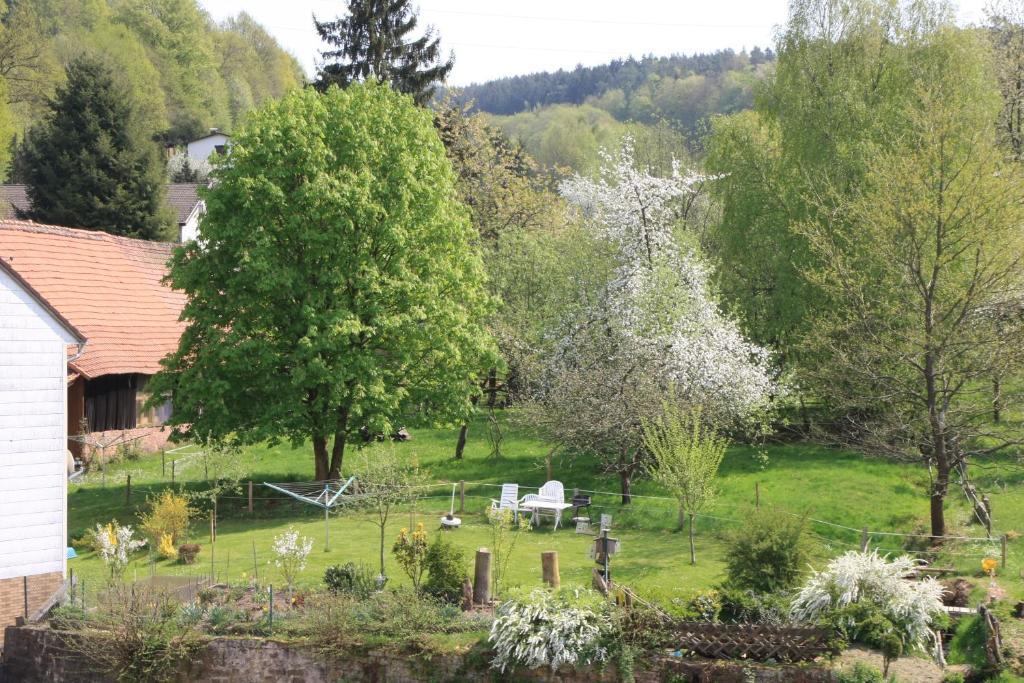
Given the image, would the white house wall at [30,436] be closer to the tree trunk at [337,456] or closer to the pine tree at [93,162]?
the tree trunk at [337,456]

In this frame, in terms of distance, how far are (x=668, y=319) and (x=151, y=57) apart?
77927 mm

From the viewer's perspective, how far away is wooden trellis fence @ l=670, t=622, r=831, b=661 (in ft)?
57.7

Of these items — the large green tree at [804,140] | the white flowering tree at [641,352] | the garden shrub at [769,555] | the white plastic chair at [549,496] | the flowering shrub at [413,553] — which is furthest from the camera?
the large green tree at [804,140]

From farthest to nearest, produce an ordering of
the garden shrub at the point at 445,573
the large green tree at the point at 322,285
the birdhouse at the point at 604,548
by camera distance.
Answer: the large green tree at the point at 322,285
the birdhouse at the point at 604,548
the garden shrub at the point at 445,573

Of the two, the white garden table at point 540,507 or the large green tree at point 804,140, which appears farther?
the large green tree at point 804,140

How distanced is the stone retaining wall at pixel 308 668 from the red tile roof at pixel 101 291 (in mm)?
15415

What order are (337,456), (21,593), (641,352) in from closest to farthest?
(21,593), (337,456), (641,352)

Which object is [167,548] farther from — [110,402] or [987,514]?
[987,514]

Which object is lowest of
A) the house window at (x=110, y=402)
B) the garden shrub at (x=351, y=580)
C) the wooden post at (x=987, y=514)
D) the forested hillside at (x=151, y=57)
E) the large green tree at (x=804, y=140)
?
the garden shrub at (x=351, y=580)

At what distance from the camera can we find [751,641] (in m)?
17.8

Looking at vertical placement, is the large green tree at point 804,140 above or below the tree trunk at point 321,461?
above

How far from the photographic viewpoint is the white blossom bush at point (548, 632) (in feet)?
58.3

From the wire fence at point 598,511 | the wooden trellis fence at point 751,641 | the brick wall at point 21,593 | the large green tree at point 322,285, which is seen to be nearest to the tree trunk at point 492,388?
the wire fence at point 598,511

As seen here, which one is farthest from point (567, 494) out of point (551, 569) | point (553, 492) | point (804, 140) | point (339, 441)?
point (804, 140)
